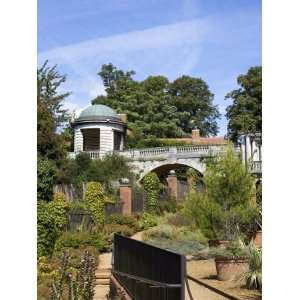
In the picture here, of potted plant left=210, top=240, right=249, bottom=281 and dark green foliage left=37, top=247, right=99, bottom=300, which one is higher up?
potted plant left=210, top=240, right=249, bottom=281

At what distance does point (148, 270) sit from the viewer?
5344mm

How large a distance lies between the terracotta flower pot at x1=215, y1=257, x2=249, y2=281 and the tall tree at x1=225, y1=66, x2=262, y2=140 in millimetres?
15103

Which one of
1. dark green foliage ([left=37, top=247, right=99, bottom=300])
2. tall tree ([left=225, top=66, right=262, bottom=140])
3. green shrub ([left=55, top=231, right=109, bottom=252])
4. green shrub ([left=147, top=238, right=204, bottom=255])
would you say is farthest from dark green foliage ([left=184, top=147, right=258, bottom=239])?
tall tree ([left=225, top=66, right=262, bottom=140])

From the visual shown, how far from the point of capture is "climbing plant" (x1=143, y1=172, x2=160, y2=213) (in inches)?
830

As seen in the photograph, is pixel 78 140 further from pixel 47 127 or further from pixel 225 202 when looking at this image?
pixel 225 202

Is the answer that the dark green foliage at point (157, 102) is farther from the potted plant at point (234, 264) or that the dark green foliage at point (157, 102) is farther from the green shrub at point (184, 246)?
the potted plant at point (234, 264)

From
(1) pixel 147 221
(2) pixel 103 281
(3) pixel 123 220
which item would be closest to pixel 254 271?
(2) pixel 103 281

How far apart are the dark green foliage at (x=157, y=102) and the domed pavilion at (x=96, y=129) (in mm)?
1879

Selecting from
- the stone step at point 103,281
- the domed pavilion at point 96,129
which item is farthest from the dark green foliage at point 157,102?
the stone step at point 103,281

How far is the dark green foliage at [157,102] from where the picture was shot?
101ft

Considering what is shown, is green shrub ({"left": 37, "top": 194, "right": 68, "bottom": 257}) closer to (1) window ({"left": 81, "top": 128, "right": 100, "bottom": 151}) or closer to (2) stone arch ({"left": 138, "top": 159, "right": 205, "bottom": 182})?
(2) stone arch ({"left": 138, "top": 159, "right": 205, "bottom": 182})

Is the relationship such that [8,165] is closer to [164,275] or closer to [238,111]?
[164,275]

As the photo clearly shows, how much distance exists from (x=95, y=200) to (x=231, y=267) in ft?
34.2

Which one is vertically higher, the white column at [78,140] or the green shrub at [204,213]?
the white column at [78,140]
